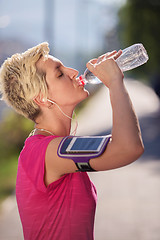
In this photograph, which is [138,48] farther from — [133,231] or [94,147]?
[133,231]

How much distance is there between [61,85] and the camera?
2510mm

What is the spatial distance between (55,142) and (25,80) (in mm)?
455

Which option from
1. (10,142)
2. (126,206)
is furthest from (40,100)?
(10,142)

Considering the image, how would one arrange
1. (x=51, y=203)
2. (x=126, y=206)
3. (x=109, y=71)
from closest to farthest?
(x=109, y=71) < (x=51, y=203) < (x=126, y=206)

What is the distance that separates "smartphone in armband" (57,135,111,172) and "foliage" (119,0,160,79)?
18.2 metres

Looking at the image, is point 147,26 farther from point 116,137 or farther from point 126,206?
point 116,137

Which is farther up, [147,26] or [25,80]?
[25,80]

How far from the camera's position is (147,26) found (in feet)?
68.3

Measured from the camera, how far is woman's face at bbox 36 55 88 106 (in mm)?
2512

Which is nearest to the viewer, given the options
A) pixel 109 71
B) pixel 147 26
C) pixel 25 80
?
pixel 109 71

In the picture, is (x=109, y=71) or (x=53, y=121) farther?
(x=53, y=121)

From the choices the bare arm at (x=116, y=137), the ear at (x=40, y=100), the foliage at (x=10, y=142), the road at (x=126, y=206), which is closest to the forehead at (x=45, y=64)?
the ear at (x=40, y=100)

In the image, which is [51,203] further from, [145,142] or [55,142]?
[145,142]

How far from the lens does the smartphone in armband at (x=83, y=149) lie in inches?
79.9
